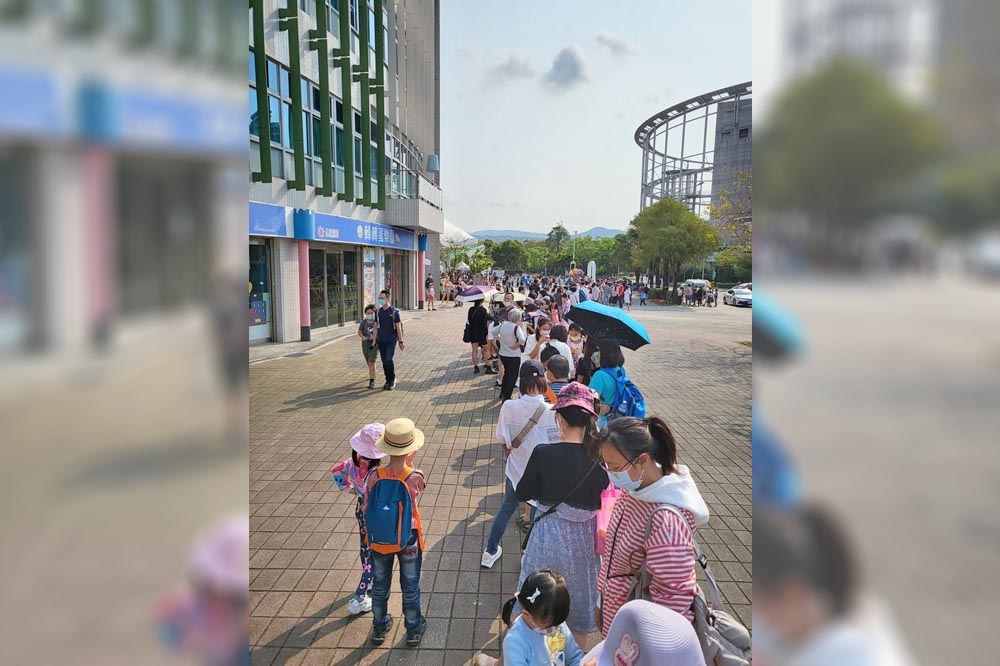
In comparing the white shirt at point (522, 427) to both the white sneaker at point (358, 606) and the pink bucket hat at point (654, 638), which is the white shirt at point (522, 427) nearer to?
the white sneaker at point (358, 606)

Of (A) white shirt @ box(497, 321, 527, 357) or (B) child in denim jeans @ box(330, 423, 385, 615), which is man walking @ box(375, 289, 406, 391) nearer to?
(A) white shirt @ box(497, 321, 527, 357)

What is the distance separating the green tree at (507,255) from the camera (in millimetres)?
96875

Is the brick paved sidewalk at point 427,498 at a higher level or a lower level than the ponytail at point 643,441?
lower

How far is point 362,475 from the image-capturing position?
353 cm

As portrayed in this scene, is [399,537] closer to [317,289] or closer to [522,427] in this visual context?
[522,427]

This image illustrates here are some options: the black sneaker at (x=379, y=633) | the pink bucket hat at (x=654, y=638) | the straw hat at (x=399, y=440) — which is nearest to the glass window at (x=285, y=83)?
the straw hat at (x=399, y=440)

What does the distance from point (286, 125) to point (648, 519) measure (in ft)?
44.4

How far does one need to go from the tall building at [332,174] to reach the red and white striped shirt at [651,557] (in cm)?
798

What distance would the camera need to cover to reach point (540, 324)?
24.8 ft

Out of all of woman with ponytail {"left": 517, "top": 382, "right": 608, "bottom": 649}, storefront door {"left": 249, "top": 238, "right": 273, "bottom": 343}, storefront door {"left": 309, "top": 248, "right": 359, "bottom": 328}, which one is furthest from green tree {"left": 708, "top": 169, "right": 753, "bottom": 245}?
storefront door {"left": 309, "top": 248, "right": 359, "bottom": 328}

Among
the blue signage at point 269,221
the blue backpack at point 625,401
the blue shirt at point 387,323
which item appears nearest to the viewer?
the blue backpack at point 625,401
